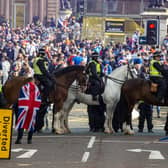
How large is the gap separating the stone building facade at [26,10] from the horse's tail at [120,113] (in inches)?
2490

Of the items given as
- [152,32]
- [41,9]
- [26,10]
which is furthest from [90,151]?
[41,9]

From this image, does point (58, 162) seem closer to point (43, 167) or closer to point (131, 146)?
point (43, 167)

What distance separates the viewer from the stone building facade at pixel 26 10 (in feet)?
300

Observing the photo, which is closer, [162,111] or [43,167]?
[43,167]

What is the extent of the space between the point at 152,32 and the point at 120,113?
9.13 meters

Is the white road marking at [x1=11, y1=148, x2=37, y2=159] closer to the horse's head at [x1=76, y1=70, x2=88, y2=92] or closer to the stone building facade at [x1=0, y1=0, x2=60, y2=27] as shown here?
the horse's head at [x1=76, y1=70, x2=88, y2=92]

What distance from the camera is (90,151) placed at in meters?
21.3

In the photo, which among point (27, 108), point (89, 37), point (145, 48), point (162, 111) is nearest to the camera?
point (27, 108)

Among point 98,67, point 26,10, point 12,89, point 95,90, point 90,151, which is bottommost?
point 90,151

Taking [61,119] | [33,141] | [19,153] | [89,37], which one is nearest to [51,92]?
[61,119]

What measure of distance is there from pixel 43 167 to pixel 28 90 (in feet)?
13.9

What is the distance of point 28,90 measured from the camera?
2217 centimetres

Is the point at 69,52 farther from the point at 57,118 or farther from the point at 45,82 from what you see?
the point at 45,82

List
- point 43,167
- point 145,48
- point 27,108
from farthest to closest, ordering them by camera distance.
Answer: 1. point 145,48
2. point 27,108
3. point 43,167
